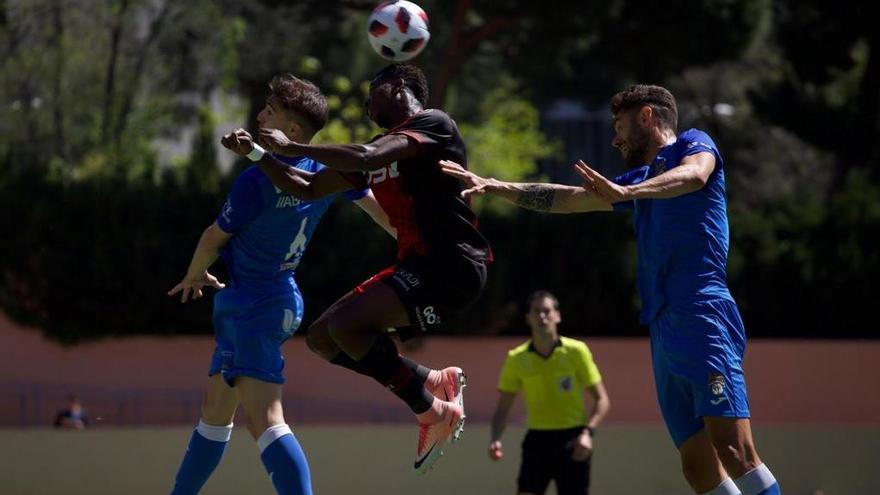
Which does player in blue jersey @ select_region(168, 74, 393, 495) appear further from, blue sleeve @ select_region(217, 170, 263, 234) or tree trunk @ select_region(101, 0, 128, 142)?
tree trunk @ select_region(101, 0, 128, 142)

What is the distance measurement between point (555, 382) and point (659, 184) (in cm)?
423

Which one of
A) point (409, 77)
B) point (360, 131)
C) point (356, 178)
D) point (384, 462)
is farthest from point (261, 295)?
point (360, 131)

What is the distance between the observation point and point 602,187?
5.52 m

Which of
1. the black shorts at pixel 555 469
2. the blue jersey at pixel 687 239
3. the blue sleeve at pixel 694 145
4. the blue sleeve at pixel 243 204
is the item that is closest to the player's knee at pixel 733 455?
the blue jersey at pixel 687 239

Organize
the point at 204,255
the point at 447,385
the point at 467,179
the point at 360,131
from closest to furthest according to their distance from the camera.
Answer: the point at 467,179, the point at 447,385, the point at 204,255, the point at 360,131

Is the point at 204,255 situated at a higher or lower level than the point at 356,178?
lower

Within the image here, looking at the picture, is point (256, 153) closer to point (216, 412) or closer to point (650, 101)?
point (216, 412)

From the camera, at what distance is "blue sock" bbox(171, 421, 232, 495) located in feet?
22.2

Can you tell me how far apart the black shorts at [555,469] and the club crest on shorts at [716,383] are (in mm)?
3793

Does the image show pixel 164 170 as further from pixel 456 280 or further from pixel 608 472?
pixel 456 280

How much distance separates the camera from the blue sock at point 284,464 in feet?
21.3

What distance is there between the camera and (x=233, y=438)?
11.4 meters

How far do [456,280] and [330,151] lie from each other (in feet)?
2.59

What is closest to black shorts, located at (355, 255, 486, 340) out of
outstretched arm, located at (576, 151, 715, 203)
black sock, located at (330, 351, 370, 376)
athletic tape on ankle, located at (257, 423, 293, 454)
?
black sock, located at (330, 351, 370, 376)
